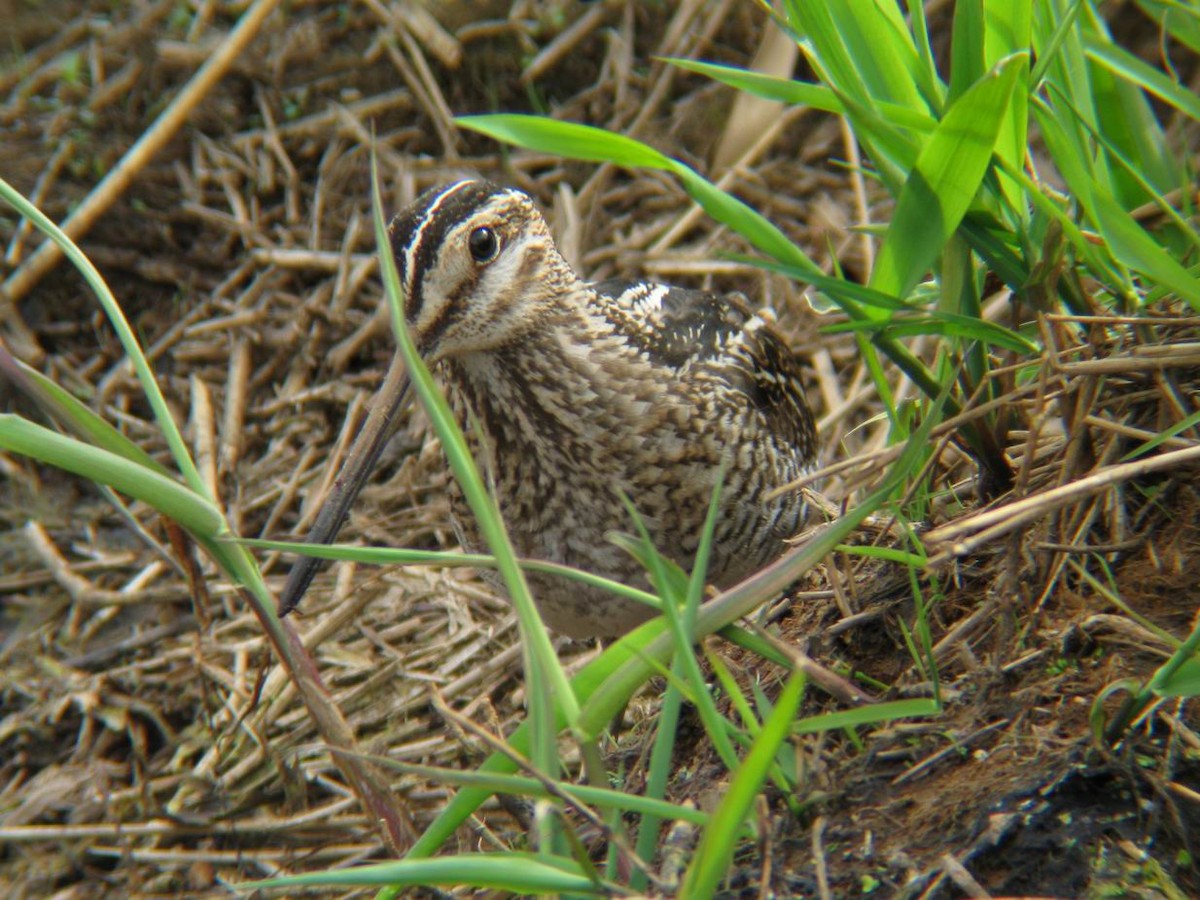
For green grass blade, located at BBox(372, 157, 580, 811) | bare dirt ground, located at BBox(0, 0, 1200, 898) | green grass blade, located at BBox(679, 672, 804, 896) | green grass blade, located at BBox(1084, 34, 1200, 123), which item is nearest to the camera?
green grass blade, located at BBox(679, 672, 804, 896)

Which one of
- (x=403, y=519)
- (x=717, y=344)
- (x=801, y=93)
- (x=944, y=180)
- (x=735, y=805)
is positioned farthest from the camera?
(x=403, y=519)

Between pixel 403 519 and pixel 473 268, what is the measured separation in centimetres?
117

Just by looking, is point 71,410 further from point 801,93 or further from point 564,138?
point 801,93

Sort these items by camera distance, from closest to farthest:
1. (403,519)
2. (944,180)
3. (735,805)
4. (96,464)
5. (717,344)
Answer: (735,805), (96,464), (944,180), (717,344), (403,519)

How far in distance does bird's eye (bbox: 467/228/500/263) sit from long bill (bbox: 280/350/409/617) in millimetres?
231

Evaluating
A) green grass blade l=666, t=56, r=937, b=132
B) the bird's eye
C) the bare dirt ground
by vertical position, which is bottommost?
the bare dirt ground

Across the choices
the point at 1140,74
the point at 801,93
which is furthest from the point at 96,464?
the point at 1140,74

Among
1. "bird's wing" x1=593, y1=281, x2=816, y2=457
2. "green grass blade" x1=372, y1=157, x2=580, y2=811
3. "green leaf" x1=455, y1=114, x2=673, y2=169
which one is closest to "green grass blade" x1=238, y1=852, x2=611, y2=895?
"green grass blade" x1=372, y1=157, x2=580, y2=811

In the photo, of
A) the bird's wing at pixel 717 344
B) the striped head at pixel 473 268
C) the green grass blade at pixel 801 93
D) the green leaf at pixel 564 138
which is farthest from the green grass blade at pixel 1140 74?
the striped head at pixel 473 268

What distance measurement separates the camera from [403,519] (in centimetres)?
330

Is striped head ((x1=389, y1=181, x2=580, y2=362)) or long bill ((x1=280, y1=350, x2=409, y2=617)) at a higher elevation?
striped head ((x1=389, y1=181, x2=580, y2=362))

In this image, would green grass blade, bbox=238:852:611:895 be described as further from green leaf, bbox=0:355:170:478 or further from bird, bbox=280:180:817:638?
bird, bbox=280:180:817:638

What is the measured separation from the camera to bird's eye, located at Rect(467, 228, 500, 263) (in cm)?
227

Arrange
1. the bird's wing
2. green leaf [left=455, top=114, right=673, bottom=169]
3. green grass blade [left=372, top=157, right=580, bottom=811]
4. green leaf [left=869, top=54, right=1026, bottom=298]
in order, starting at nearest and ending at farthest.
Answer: green grass blade [left=372, top=157, right=580, bottom=811], green leaf [left=869, top=54, right=1026, bottom=298], green leaf [left=455, top=114, right=673, bottom=169], the bird's wing
